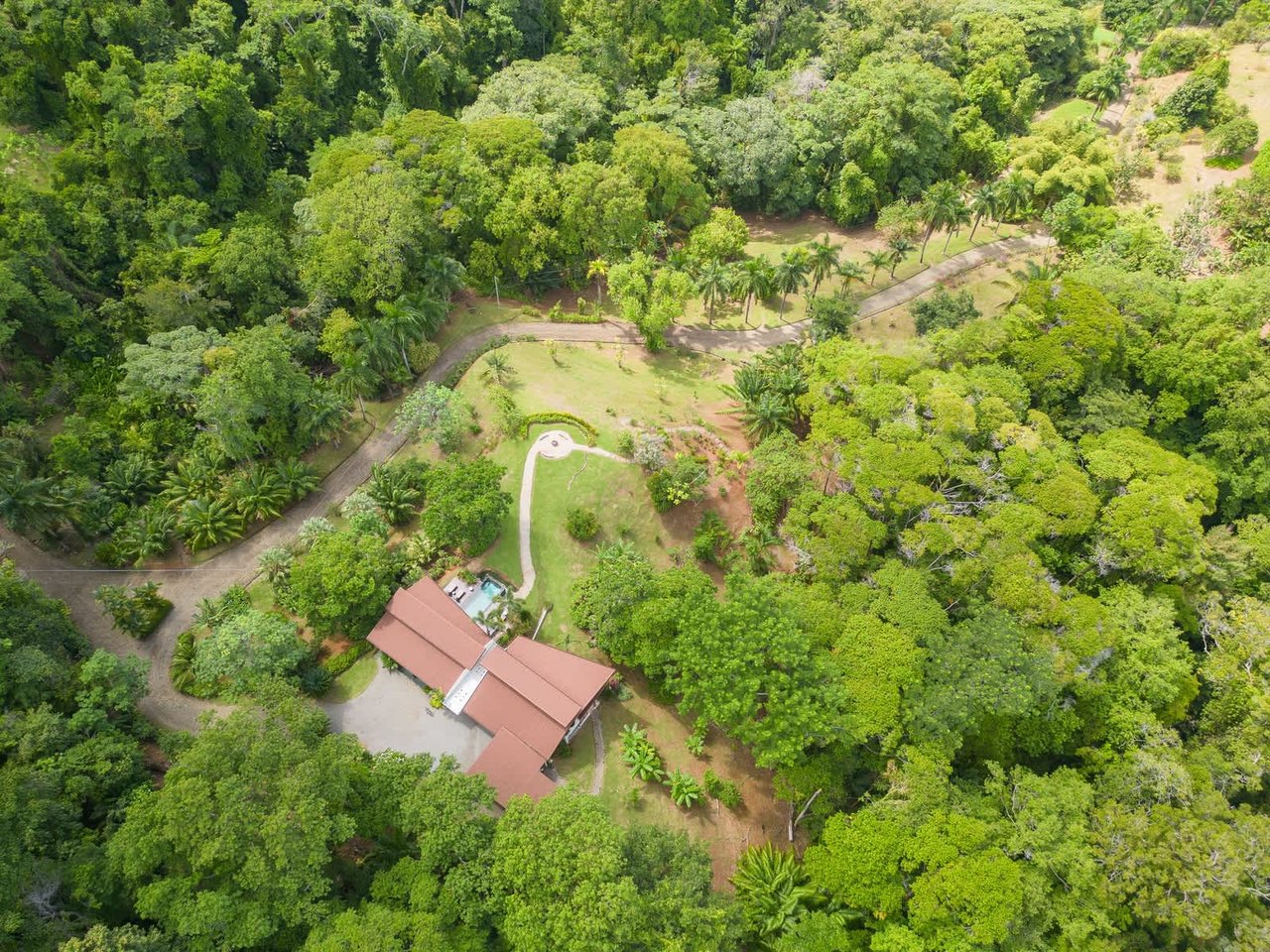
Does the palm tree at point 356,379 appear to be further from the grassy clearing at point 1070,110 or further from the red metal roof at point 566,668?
the grassy clearing at point 1070,110

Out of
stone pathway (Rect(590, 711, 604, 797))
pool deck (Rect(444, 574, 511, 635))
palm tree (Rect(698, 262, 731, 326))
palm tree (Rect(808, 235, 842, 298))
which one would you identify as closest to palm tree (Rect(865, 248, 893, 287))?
palm tree (Rect(808, 235, 842, 298))

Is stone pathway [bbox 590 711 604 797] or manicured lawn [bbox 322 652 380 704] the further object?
manicured lawn [bbox 322 652 380 704]

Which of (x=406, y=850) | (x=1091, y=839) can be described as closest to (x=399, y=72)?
(x=406, y=850)

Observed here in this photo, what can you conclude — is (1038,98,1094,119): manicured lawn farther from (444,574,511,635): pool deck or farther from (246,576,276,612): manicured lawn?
(246,576,276,612): manicured lawn

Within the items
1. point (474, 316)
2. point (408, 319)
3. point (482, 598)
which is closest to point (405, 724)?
point (482, 598)

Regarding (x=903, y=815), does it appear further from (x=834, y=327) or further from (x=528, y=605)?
(x=834, y=327)

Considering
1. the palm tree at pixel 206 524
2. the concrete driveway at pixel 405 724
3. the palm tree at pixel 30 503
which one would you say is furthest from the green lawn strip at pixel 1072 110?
the palm tree at pixel 30 503
